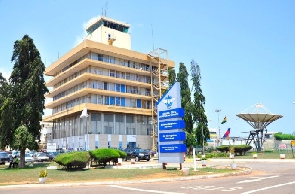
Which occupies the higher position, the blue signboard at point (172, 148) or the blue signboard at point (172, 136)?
the blue signboard at point (172, 136)

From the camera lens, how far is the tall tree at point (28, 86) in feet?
110

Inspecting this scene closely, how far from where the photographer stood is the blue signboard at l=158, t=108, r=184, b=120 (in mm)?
22094

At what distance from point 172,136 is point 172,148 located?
0.85m

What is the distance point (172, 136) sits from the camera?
22.5 meters

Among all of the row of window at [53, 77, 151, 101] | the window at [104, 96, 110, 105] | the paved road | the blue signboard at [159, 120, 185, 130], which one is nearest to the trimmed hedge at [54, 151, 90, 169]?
the blue signboard at [159, 120, 185, 130]

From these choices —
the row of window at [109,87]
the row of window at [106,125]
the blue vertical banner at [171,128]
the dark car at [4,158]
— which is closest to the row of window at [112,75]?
the row of window at [109,87]

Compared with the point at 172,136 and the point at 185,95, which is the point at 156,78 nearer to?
the point at 185,95

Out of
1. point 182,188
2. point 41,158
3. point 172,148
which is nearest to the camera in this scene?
point 182,188

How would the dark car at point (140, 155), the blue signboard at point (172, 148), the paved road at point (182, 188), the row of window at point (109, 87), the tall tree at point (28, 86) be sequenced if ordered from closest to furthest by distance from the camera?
the paved road at point (182, 188), the blue signboard at point (172, 148), the tall tree at point (28, 86), the dark car at point (140, 155), the row of window at point (109, 87)

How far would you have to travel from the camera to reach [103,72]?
62.1 meters

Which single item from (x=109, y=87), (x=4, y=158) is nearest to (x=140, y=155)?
(x=4, y=158)

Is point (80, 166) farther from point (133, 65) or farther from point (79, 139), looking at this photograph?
point (133, 65)

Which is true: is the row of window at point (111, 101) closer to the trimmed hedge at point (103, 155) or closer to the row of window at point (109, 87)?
the row of window at point (109, 87)

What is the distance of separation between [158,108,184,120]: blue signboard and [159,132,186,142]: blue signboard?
122cm
